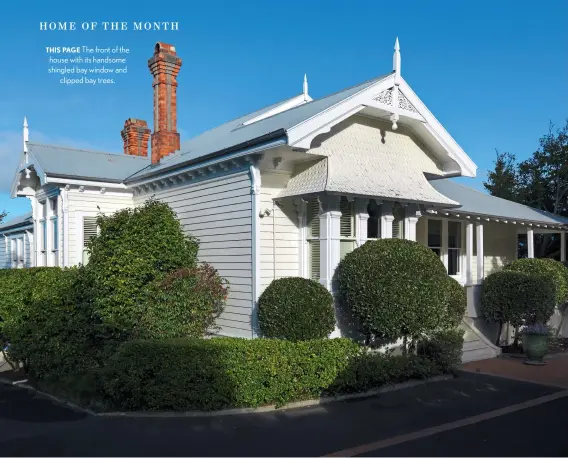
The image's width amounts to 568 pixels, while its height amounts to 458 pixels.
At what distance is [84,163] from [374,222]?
8868 mm

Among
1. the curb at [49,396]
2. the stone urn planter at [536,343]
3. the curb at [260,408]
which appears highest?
the stone urn planter at [536,343]

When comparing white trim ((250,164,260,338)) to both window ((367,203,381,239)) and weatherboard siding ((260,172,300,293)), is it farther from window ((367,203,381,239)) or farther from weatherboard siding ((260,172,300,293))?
window ((367,203,381,239))

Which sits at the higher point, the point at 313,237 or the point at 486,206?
the point at 486,206

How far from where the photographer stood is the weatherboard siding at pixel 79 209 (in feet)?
49.3

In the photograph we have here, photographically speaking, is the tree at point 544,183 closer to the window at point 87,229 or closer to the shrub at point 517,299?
the shrub at point 517,299

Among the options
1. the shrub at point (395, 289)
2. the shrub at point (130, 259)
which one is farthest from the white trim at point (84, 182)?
the shrub at point (395, 289)

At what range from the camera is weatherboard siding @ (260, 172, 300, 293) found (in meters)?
11.5

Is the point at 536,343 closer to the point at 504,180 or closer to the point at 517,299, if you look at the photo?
the point at 517,299

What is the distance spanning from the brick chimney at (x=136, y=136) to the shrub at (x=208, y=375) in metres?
13.8

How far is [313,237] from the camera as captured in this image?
39.0 feet

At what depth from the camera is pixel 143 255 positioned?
11586mm

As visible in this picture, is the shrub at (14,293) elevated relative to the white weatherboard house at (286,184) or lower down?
lower down

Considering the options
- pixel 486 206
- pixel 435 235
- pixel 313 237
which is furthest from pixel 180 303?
pixel 486 206

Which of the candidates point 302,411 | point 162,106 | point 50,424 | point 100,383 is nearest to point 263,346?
point 302,411
